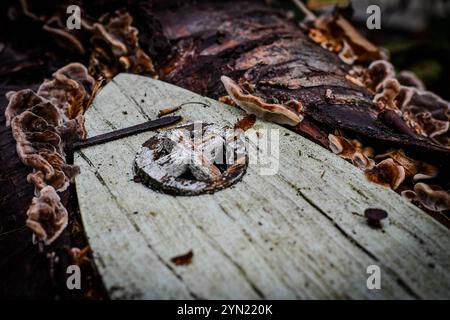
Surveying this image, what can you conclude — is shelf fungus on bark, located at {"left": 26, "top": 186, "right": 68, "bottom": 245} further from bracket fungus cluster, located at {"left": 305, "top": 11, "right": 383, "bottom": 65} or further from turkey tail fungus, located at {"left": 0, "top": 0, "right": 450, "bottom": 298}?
bracket fungus cluster, located at {"left": 305, "top": 11, "right": 383, "bottom": 65}

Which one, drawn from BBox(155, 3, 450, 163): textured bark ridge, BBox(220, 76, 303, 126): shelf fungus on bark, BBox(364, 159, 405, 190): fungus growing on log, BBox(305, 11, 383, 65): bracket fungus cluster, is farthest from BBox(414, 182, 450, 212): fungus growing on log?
BBox(305, 11, 383, 65): bracket fungus cluster

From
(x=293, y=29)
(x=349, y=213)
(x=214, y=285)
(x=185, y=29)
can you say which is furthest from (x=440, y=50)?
(x=214, y=285)

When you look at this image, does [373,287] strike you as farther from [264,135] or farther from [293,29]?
[293,29]

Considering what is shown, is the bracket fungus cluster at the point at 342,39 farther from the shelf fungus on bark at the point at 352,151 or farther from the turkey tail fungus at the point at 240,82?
the shelf fungus on bark at the point at 352,151

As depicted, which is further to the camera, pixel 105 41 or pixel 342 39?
pixel 342 39

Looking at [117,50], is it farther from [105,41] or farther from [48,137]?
[48,137]

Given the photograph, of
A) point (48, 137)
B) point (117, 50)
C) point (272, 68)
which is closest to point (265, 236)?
point (48, 137)
